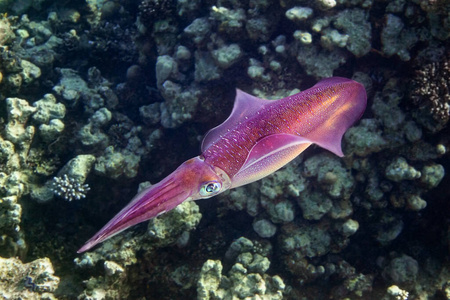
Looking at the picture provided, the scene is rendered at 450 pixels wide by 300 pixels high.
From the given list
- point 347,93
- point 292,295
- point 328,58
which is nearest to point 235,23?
point 328,58

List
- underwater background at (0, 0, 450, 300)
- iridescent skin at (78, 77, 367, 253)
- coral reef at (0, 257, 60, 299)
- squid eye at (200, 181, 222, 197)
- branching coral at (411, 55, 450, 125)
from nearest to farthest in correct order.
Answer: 1. iridescent skin at (78, 77, 367, 253)
2. squid eye at (200, 181, 222, 197)
3. coral reef at (0, 257, 60, 299)
4. branching coral at (411, 55, 450, 125)
5. underwater background at (0, 0, 450, 300)

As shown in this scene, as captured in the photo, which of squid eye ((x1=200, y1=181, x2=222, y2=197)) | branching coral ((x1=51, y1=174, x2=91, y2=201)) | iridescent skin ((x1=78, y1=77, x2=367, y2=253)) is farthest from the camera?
branching coral ((x1=51, y1=174, x2=91, y2=201))

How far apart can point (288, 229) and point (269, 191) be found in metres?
0.87

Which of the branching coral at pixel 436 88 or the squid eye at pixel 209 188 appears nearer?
the squid eye at pixel 209 188

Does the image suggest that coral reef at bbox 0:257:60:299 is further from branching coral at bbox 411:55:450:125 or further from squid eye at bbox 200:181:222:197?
branching coral at bbox 411:55:450:125

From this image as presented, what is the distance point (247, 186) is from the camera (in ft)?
16.3

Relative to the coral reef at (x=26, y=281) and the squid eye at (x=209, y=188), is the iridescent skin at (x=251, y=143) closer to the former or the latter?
the squid eye at (x=209, y=188)

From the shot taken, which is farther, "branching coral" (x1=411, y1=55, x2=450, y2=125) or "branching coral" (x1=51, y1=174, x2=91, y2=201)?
"branching coral" (x1=51, y1=174, x2=91, y2=201)

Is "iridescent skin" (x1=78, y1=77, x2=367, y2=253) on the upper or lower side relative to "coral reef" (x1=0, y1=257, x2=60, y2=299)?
upper

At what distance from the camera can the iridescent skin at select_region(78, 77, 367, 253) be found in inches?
85.5

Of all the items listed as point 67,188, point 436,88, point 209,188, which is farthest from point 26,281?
point 436,88

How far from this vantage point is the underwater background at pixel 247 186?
164 inches

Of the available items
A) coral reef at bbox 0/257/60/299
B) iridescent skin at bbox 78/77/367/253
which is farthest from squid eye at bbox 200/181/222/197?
Result: coral reef at bbox 0/257/60/299

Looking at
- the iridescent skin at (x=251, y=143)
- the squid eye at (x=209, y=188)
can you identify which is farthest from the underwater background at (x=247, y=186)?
the squid eye at (x=209, y=188)
